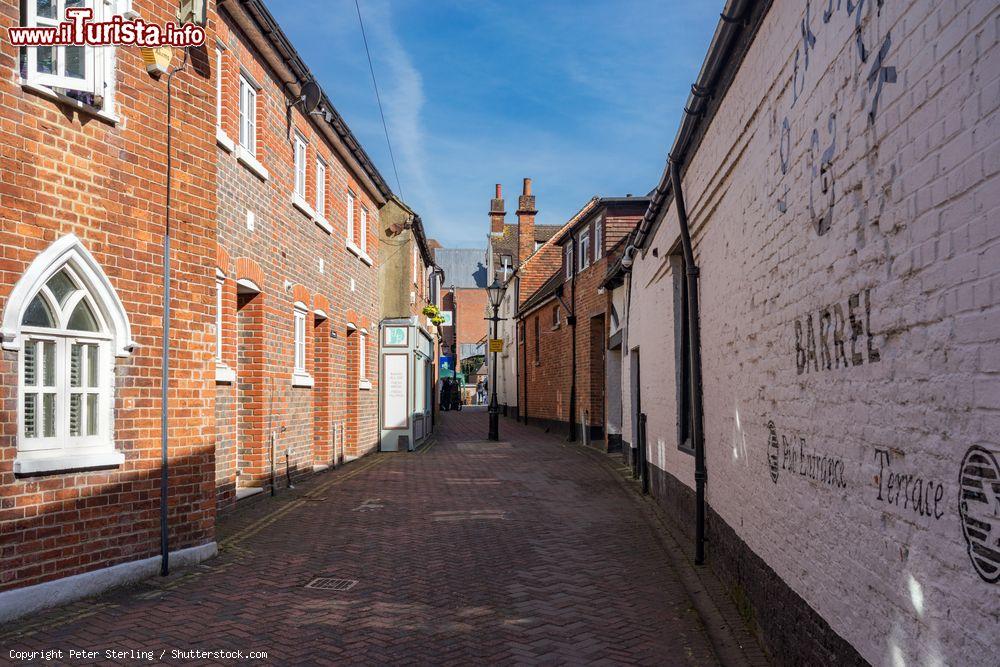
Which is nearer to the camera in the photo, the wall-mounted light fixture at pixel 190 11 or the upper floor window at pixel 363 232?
the wall-mounted light fixture at pixel 190 11

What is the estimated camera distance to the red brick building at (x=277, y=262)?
10344 mm

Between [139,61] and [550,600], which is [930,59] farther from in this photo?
[139,61]

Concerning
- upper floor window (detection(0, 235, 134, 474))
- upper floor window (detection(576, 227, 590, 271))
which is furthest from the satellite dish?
upper floor window (detection(576, 227, 590, 271))

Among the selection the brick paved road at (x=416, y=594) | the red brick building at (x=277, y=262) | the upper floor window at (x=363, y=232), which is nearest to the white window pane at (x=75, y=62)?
the red brick building at (x=277, y=262)

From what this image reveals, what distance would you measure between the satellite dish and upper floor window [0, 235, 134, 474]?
7053mm

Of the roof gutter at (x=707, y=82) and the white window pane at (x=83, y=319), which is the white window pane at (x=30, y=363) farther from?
the roof gutter at (x=707, y=82)

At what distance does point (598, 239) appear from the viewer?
21.9 meters

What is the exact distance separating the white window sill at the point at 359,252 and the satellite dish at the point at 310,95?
14.5 ft

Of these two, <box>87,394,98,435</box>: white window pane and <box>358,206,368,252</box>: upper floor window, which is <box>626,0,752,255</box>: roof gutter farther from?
<box>358,206,368,252</box>: upper floor window

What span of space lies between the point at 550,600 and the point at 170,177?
4.88 m

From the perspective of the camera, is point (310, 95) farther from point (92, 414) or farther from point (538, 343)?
point (538, 343)

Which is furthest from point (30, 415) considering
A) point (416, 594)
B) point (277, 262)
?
point (277, 262)

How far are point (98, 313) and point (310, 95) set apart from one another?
7207 millimetres

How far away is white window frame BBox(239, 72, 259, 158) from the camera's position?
36.6ft
